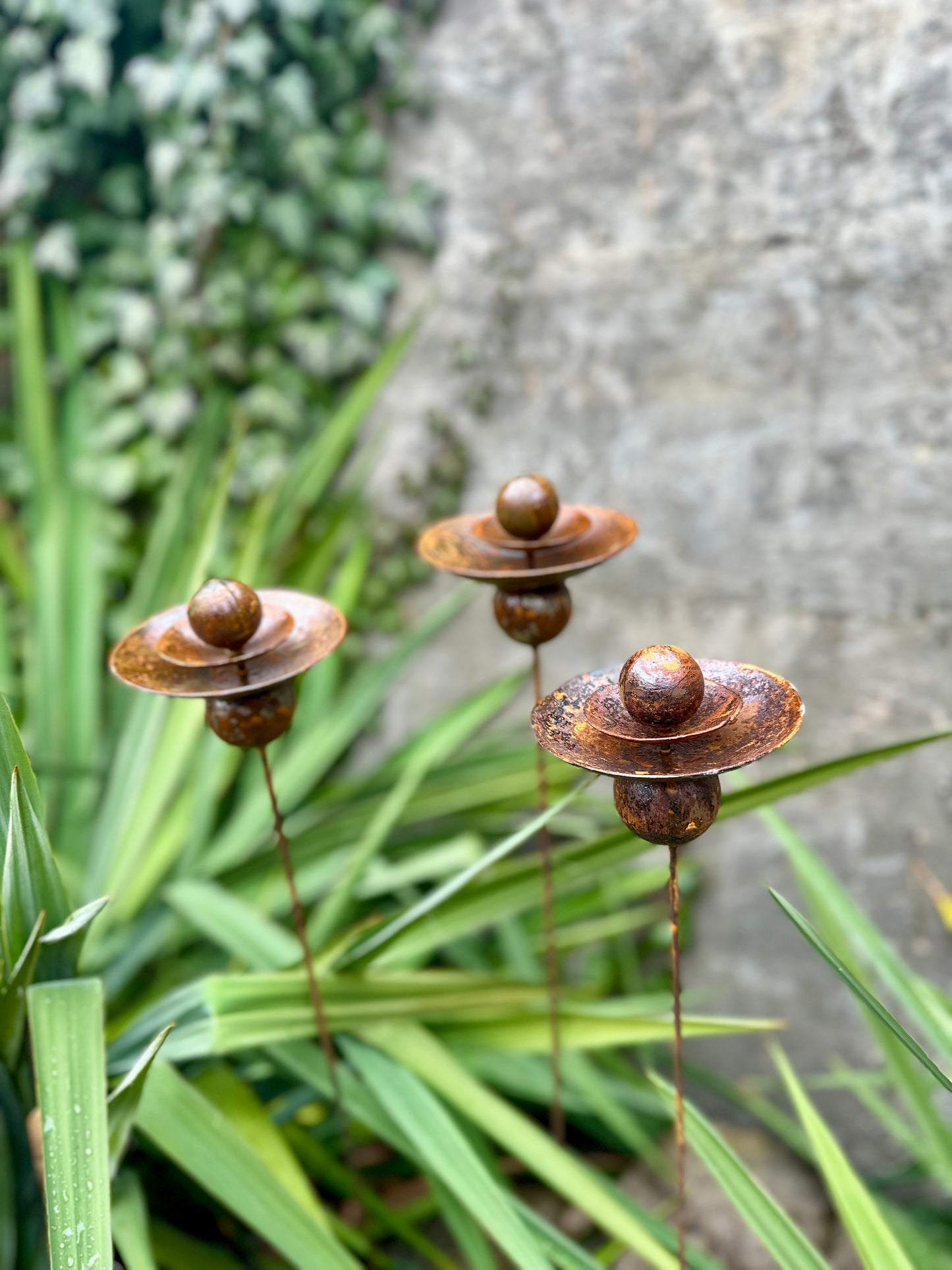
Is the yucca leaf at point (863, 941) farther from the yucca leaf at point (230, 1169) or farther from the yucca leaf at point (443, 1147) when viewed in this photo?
the yucca leaf at point (230, 1169)

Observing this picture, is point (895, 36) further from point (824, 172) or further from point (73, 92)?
point (73, 92)

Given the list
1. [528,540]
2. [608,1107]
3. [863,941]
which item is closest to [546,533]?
[528,540]

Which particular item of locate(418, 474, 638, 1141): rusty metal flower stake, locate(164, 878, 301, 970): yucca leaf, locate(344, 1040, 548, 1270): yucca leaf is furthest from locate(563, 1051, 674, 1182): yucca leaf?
locate(418, 474, 638, 1141): rusty metal flower stake

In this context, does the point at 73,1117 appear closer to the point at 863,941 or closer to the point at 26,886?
the point at 26,886

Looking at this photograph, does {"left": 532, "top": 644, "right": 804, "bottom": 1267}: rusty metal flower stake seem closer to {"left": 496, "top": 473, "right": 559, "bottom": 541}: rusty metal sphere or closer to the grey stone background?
{"left": 496, "top": 473, "right": 559, "bottom": 541}: rusty metal sphere

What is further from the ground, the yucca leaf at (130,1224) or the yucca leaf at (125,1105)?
the yucca leaf at (125,1105)

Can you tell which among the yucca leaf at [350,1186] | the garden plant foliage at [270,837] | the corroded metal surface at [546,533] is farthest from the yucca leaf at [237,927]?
the corroded metal surface at [546,533]
